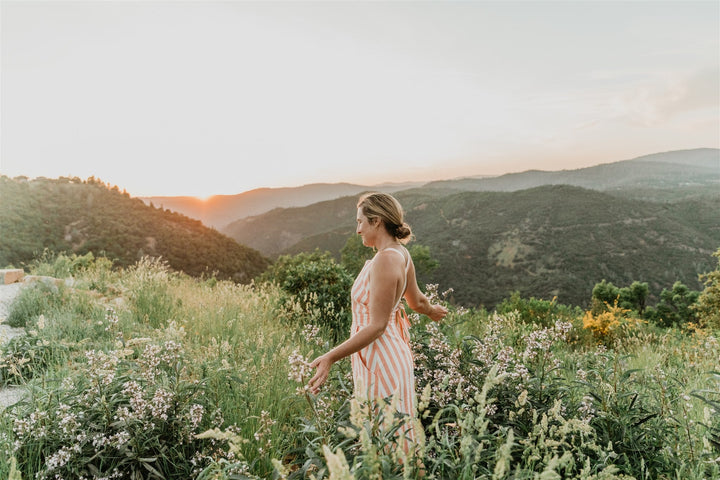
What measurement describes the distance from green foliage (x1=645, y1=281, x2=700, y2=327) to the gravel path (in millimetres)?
16956

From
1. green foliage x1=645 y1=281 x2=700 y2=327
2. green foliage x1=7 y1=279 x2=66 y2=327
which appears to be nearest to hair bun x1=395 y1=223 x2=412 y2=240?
green foliage x1=7 y1=279 x2=66 y2=327

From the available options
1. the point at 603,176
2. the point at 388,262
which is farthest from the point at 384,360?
the point at 603,176

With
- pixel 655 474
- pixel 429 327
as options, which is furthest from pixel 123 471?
pixel 655 474

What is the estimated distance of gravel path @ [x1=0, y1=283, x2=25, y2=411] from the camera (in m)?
3.08

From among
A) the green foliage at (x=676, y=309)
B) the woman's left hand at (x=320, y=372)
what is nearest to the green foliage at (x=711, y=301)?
the green foliage at (x=676, y=309)

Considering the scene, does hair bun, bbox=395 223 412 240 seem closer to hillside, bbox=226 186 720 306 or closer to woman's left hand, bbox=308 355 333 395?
woman's left hand, bbox=308 355 333 395

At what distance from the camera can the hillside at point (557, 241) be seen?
37.8 m

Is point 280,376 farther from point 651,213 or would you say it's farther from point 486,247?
point 651,213

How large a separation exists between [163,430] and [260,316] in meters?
3.65

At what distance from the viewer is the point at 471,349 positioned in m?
3.09

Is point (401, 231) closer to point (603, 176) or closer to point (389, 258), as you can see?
point (389, 258)

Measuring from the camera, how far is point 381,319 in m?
2.27

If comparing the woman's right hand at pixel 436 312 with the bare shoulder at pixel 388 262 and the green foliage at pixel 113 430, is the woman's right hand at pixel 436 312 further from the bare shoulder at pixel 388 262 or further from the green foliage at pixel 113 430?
the green foliage at pixel 113 430

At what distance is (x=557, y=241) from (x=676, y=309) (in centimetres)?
2981
